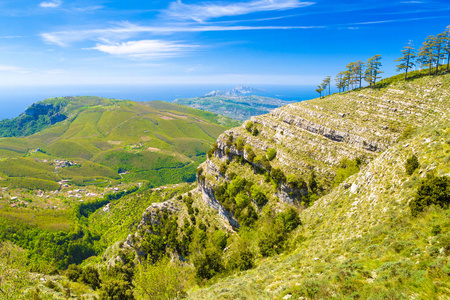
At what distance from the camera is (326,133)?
62.8 m

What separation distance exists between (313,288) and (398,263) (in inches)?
269

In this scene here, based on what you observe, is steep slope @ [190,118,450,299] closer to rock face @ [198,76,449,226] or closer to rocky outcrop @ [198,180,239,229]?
rock face @ [198,76,449,226]

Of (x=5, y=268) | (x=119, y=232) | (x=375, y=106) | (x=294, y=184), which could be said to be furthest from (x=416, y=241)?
(x=119, y=232)

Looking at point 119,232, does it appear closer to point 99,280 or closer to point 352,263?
point 99,280

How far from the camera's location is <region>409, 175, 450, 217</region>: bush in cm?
1915

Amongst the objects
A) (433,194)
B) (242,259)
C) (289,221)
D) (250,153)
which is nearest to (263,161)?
(250,153)

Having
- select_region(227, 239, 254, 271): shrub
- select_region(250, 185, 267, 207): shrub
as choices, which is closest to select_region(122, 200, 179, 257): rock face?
select_region(250, 185, 267, 207): shrub

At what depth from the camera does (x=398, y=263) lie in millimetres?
15727

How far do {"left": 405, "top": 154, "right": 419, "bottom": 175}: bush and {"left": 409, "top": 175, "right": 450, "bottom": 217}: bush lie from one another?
20.6 ft

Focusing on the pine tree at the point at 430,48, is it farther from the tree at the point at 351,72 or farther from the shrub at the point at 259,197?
the shrub at the point at 259,197

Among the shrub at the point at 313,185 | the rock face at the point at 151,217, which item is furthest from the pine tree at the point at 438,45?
the rock face at the point at 151,217

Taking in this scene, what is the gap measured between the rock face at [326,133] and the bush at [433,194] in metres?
15.3

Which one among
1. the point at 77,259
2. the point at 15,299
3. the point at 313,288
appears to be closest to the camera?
the point at 313,288

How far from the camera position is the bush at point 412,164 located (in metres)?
26.6
